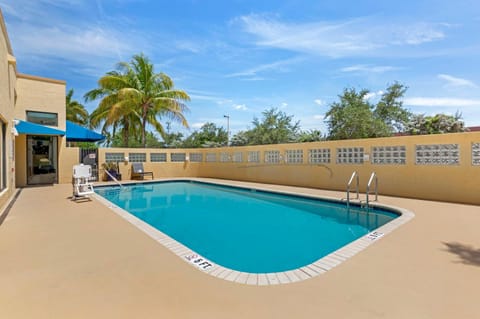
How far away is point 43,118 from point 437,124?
89.6 ft

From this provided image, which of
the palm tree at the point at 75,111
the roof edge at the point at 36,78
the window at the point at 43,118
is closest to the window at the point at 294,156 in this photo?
the window at the point at 43,118

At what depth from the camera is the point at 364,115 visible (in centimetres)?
1933

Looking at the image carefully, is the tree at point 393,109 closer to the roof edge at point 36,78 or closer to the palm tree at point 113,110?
the palm tree at point 113,110

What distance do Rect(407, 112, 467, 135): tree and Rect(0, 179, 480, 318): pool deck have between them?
19.5m

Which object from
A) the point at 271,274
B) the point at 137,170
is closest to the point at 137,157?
the point at 137,170

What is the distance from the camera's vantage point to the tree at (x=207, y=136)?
32.5 m

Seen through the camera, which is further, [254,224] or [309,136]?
[309,136]

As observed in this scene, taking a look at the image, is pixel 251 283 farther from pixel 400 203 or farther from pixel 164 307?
pixel 400 203

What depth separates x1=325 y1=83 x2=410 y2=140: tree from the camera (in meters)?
19.4

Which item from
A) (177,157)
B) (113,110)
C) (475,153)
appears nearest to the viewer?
(475,153)

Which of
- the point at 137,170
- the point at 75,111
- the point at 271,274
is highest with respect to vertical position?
the point at 75,111

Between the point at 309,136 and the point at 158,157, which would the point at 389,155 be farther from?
the point at 309,136

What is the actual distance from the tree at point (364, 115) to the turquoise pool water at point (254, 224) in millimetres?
11316

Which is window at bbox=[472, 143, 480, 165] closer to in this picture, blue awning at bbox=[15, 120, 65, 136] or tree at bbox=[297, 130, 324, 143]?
blue awning at bbox=[15, 120, 65, 136]
